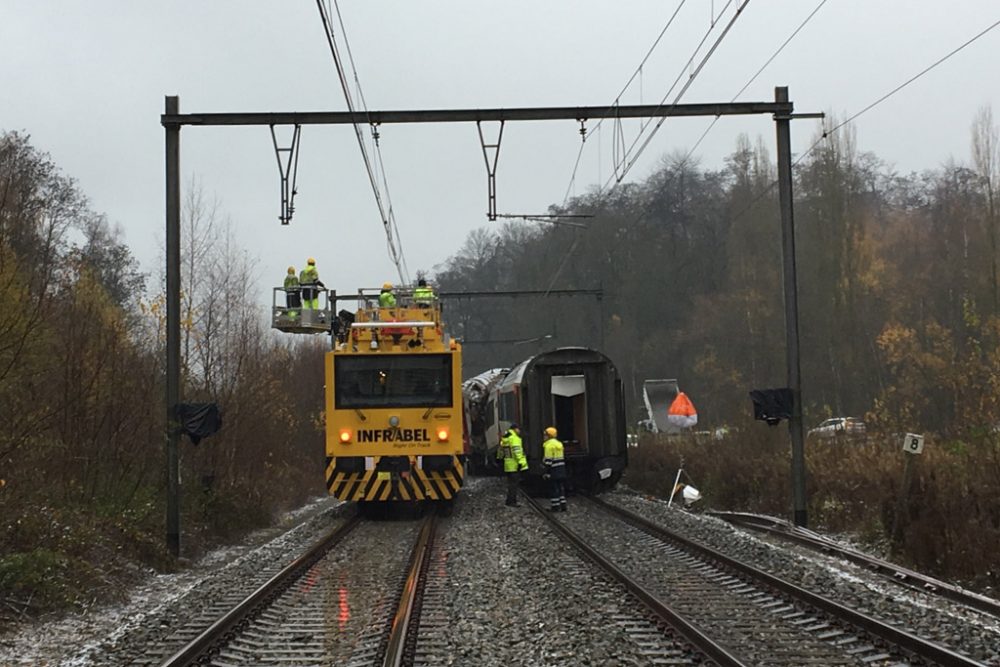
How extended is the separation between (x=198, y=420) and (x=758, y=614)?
8.37 metres

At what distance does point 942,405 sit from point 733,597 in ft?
42.1

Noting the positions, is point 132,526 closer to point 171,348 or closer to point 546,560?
point 171,348

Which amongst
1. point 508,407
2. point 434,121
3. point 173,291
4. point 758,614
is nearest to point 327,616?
point 758,614

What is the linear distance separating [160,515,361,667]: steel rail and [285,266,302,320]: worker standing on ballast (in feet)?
20.9

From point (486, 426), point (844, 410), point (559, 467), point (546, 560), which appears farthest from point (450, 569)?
point (844, 410)

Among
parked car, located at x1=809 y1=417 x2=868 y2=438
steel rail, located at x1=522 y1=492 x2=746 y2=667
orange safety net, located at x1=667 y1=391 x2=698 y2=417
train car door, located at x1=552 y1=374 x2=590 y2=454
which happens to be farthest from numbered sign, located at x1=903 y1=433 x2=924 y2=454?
train car door, located at x1=552 y1=374 x2=590 y2=454

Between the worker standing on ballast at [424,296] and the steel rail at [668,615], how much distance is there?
8.00 meters

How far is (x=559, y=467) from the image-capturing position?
1992 centimetres

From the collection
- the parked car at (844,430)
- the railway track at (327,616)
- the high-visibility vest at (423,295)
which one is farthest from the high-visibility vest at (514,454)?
the railway track at (327,616)

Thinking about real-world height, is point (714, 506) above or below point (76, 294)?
below

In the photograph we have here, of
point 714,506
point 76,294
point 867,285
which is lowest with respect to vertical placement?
point 714,506

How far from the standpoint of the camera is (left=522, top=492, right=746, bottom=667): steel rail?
23.9ft

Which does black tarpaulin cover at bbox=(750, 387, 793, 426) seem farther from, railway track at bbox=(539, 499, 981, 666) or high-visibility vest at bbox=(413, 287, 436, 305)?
high-visibility vest at bbox=(413, 287, 436, 305)

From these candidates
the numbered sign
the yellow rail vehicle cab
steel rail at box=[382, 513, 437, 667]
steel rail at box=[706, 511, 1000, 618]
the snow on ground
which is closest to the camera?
steel rail at box=[382, 513, 437, 667]
